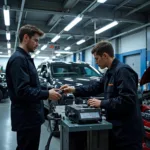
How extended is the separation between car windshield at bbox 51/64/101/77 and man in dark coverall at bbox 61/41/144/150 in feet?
12.4

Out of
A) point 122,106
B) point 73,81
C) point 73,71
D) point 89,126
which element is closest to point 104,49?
point 122,106

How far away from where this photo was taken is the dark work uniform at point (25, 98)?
1840 mm

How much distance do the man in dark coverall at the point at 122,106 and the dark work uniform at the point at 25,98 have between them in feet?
1.65

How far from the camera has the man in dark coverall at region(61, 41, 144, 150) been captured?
171cm

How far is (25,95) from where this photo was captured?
5.99 ft

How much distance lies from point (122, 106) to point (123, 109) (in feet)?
0.11

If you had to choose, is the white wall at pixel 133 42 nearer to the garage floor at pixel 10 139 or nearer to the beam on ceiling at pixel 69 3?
the beam on ceiling at pixel 69 3

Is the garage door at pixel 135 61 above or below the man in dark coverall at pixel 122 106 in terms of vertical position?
above

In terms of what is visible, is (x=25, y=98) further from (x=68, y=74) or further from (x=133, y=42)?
Result: (x=133, y=42)

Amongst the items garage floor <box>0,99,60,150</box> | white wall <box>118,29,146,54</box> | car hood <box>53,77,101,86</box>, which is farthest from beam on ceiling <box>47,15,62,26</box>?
garage floor <box>0,99,60,150</box>

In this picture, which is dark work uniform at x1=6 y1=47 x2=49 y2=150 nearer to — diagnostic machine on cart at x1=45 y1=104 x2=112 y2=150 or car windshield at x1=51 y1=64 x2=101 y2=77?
diagnostic machine on cart at x1=45 y1=104 x2=112 y2=150

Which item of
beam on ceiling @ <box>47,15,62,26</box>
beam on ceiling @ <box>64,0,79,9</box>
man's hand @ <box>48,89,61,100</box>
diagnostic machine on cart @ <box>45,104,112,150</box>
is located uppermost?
beam on ceiling @ <box>47,15,62,26</box>

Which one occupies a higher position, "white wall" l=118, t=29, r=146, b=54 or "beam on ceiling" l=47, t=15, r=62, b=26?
"beam on ceiling" l=47, t=15, r=62, b=26

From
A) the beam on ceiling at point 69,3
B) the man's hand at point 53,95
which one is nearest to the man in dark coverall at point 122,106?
the man's hand at point 53,95
